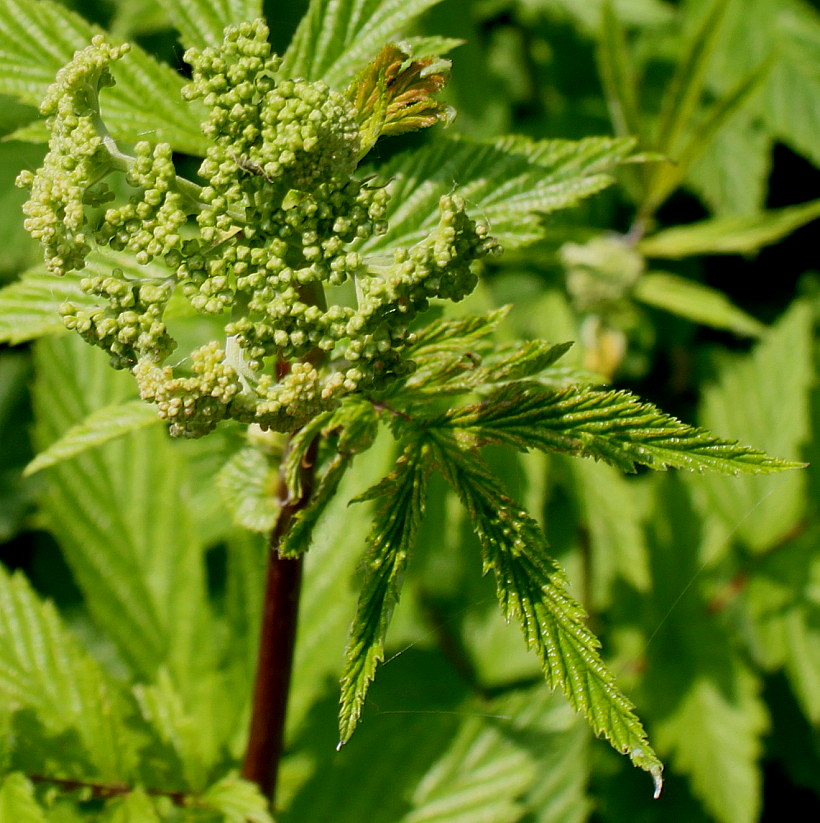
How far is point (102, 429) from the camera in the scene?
1.33 meters

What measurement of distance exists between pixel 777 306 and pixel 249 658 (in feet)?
8.82

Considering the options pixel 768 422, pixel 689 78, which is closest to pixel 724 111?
pixel 689 78

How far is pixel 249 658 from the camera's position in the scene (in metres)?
1.91

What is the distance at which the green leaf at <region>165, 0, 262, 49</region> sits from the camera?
1.37m

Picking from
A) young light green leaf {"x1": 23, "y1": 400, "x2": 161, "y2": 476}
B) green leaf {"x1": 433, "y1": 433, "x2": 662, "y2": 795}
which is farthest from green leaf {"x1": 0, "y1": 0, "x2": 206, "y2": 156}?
green leaf {"x1": 433, "y1": 433, "x2": 662, "y2": 795}

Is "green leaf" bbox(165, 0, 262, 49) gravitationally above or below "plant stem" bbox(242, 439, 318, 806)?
above

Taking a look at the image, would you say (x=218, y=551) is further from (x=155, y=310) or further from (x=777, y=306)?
(x=777, y=306)

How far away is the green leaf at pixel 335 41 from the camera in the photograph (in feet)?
4.46

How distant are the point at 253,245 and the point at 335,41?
1.58ft

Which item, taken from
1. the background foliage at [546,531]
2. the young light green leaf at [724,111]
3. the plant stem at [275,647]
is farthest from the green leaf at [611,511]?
the plant stem at [275,647]

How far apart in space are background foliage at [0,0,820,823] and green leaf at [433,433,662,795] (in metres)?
0.34

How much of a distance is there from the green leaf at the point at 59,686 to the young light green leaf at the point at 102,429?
47 centimetres

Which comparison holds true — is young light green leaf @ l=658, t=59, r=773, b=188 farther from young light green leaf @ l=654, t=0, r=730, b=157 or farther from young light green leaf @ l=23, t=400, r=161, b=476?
young light green leaf @ l=23, t=400, r=161, b=476

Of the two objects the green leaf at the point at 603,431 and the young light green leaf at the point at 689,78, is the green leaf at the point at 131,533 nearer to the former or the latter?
the green leaf at the point at 603,431
